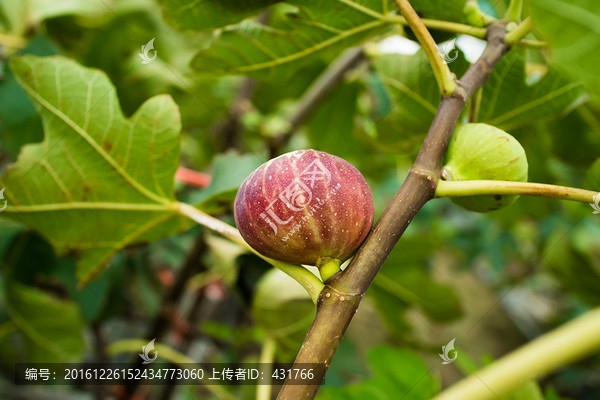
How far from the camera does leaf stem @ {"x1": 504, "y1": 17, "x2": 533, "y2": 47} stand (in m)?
0.61

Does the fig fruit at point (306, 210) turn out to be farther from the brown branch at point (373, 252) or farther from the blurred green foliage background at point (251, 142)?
the blurred green foliage background at point (251, 142)

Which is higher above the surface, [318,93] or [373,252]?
[373,252]

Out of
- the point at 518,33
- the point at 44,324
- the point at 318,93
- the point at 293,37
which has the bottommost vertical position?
the point at 44,324

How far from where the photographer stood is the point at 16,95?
1037 mm

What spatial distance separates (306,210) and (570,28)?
10.4 inches

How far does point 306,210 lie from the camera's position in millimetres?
475

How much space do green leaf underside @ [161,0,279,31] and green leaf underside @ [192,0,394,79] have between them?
0.05 meters

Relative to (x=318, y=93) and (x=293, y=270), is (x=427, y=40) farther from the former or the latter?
(x=318, y=93)

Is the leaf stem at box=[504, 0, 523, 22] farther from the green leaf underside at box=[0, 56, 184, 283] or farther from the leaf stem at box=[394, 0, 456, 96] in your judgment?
the green leaf underside at box=[0, 56, 184, 283]

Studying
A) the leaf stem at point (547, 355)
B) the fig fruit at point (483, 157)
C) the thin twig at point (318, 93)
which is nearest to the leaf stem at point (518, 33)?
the fig fruit at point (483, 157)

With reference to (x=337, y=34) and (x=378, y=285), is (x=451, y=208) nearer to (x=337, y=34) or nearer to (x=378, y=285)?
(x=378, y=285)

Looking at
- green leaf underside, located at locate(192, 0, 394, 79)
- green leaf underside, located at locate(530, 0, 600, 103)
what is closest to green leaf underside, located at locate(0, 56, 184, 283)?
green leaf underside, located at locate(192, 0, 394, 79)

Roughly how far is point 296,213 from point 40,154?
0.48 meters

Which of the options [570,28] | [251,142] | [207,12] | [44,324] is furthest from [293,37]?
[251,142]
